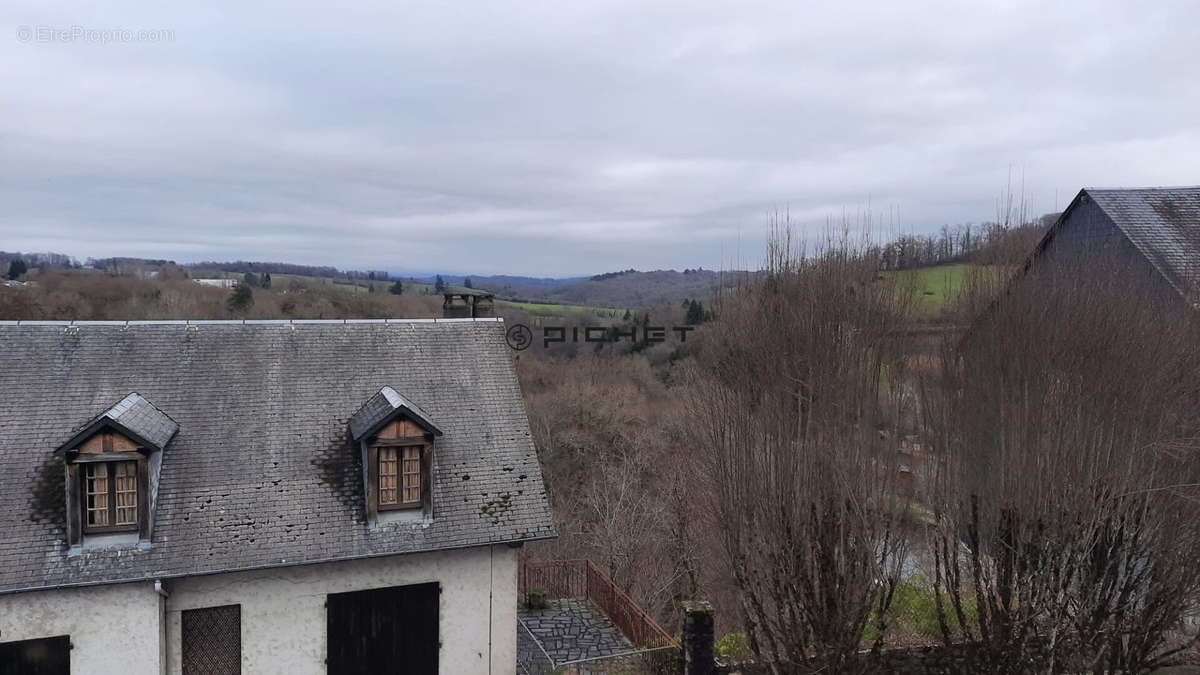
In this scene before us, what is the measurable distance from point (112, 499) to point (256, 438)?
7.55 ft

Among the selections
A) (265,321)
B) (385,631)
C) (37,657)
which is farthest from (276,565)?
(265,321)

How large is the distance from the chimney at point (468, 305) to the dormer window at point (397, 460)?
4080 millimetres

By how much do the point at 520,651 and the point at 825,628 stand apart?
6.84 m

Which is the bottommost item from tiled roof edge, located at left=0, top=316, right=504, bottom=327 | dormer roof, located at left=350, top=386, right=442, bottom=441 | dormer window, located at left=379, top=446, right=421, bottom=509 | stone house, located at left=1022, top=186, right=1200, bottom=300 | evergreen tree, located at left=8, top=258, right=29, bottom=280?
dormer window, located at left=379, top=446, right=421, bottom=509

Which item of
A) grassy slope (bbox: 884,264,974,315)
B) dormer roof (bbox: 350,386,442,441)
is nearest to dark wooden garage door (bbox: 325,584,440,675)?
dormer roof (bbox: 350,386,442,441)

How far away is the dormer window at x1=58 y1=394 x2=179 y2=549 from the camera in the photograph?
10.8m

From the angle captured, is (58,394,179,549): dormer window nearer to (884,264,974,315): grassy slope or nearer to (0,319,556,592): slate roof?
(0,319,556,592): slate roof

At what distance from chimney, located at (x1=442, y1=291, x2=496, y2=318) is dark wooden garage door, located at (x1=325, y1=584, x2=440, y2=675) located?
634cm

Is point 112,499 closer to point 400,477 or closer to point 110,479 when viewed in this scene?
point 110,479

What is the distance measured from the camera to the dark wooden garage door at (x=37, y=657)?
1045 centimetres

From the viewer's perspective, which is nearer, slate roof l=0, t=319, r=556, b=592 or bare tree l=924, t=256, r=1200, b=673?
bare tree l=924, t=256, r=1200, b=673

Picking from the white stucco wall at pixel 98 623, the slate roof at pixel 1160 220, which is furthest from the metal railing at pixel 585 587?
the slate roof at pixel 1160 220

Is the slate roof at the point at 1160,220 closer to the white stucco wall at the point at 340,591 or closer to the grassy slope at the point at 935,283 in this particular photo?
the grassy slope at the point at 935,283

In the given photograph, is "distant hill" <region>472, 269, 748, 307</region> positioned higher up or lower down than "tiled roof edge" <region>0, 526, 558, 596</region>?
higher up
